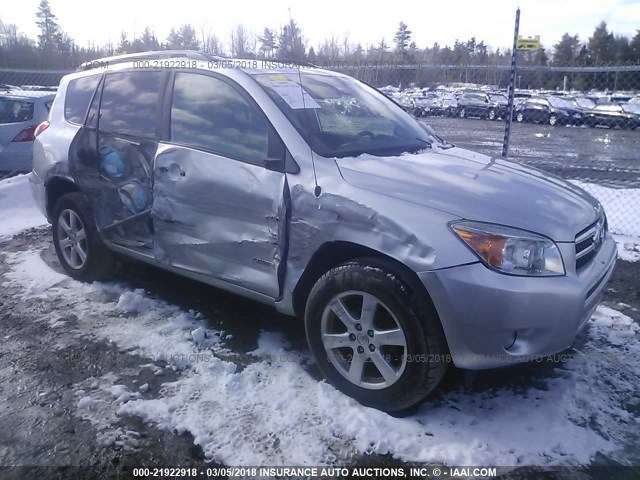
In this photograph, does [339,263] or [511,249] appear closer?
[511,249]

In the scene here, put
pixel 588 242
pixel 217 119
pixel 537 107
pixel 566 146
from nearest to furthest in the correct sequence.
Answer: pixel 588 242, pixel 217 119, pixel 566 146, pixel 537 107

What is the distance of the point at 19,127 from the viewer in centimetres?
855

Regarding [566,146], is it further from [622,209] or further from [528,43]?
[528,43]

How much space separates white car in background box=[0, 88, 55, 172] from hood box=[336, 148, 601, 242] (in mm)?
7059

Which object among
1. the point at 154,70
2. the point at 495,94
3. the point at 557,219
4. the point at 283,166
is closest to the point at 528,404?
the point at 557,219

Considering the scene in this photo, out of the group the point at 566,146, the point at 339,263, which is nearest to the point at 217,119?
the point at 339,263

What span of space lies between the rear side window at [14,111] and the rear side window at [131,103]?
5.17 m

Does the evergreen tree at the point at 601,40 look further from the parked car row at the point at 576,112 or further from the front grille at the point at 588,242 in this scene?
the front grille at the point at 588,242

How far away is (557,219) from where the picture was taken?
9.45 feet

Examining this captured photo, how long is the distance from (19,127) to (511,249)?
8.27 meters

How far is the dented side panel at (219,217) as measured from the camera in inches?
128

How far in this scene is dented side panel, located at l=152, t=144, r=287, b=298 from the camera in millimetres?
3248

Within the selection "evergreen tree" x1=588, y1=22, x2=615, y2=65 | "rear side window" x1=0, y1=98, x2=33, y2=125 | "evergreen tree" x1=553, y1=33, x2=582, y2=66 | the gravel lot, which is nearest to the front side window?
"rear side window" x1=0, y1=98, x2=33, y2=125

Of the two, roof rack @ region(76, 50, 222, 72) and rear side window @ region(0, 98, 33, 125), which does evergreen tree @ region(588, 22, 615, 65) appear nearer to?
rear side window @ region(0, 98, 33, 125)
